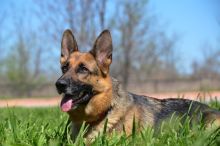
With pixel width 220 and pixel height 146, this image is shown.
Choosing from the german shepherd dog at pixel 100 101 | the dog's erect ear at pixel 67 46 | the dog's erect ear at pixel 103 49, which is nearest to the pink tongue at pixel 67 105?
the german shepherd dog at pixel 100 101

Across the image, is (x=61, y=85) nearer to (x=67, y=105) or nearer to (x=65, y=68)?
(x=67, y=105)

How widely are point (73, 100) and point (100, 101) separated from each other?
376mm

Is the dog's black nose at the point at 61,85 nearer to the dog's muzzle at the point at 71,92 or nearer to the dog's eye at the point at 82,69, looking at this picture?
the dog's muzzle at the point at 71,92

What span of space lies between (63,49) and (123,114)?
1.44 m

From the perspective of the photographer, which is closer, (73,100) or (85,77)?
(73,100)

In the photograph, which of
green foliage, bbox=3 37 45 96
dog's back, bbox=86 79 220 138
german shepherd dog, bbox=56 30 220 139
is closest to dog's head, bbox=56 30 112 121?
german shepherd dog, bbox=56 30 220 139

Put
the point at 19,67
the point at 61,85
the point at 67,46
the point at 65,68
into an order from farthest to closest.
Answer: the point at 19,67 → the point at 67,46 → the point at 65,68 → the point at 61,85

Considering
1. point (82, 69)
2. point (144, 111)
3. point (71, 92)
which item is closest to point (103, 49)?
point (82, 69)

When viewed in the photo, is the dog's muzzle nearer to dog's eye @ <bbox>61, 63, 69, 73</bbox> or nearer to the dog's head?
the dog's head

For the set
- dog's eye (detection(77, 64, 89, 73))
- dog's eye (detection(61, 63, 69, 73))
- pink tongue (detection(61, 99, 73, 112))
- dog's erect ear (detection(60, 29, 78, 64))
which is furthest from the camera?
dog's erect ear (detection(60, 29, 78, 64))

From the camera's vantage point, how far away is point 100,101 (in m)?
5.57

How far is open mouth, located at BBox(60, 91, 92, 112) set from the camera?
17.5ft

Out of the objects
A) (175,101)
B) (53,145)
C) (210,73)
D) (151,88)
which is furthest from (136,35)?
(53,145)

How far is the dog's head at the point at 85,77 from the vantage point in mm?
5402
